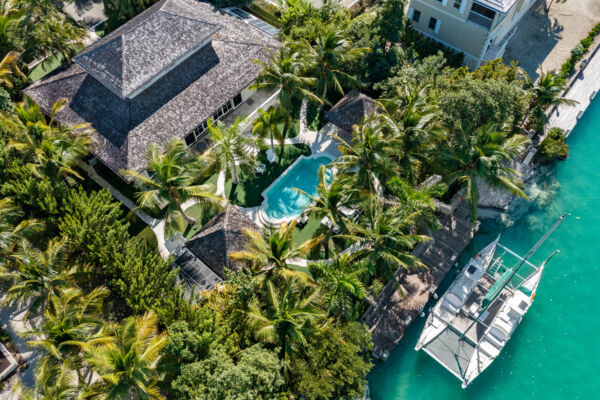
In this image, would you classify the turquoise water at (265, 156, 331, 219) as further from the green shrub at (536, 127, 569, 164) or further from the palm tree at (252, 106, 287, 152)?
the green shrub at (536, 127, 569, 164)

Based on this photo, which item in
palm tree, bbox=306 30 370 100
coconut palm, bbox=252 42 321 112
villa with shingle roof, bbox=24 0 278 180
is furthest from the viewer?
palm tree, bbox=306 30 370 100

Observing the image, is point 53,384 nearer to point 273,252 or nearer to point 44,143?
point 273,252

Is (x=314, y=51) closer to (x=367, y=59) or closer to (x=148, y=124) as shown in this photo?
(x=367, y=59)

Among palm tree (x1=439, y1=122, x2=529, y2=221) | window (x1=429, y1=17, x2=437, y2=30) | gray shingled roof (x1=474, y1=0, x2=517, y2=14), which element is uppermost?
gray shingled roof (x1=474, y1=0, x2=517, y2=14)

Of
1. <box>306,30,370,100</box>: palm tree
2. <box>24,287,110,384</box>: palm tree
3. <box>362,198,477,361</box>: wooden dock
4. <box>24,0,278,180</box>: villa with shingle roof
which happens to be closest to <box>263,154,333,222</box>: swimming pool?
<box>306,30,370,100</box>: palm tree

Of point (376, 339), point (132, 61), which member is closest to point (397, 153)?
point (376, 339)

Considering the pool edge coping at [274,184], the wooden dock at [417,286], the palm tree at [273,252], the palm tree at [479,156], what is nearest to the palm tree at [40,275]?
the palm tree at [273,252]
